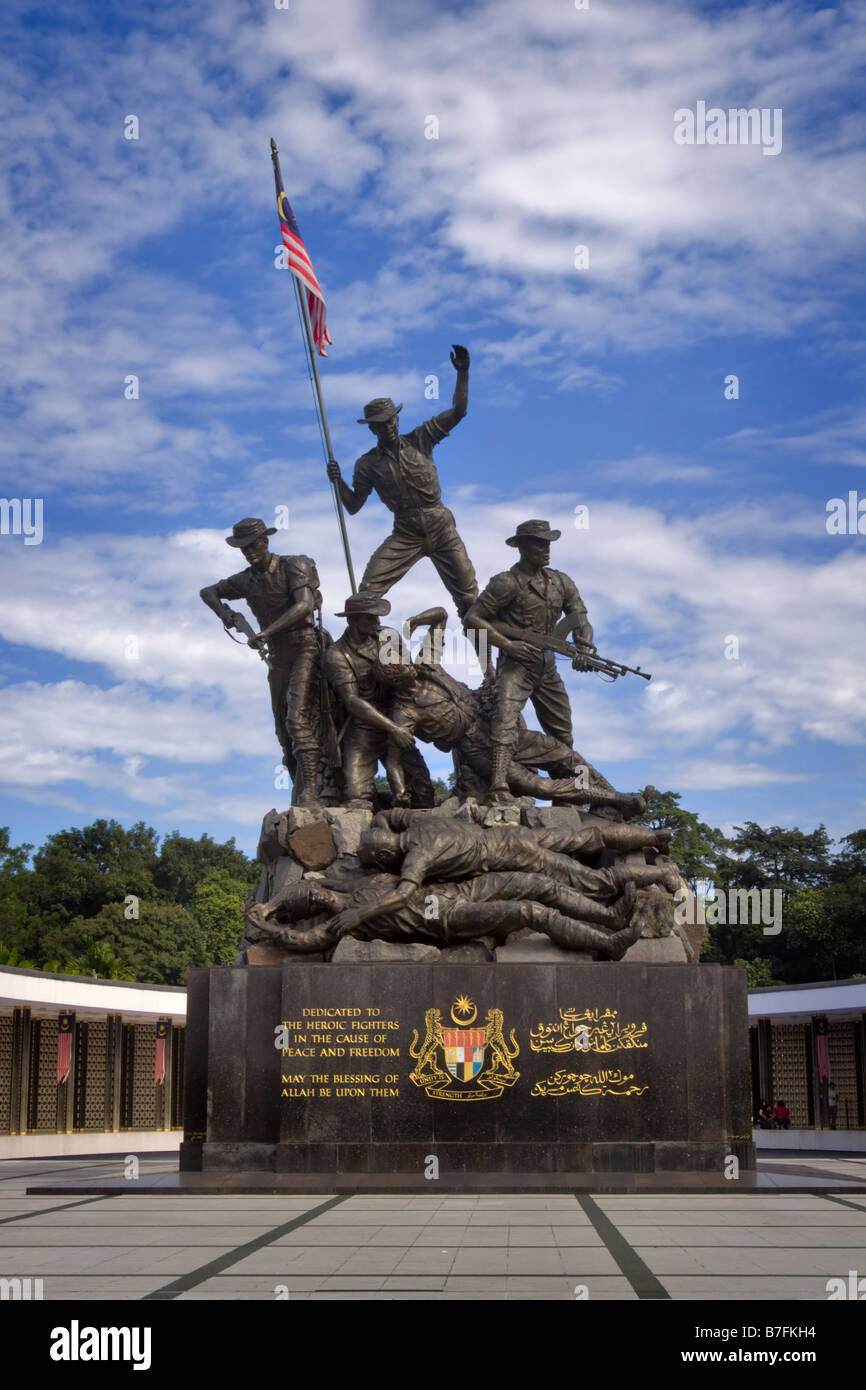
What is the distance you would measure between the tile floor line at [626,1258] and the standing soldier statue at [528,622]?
6.39 m

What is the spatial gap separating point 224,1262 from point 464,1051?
17.1 ft

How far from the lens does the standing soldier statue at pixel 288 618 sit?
1502 centimetres

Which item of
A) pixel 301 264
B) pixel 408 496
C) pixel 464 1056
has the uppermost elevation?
pixel 301 264

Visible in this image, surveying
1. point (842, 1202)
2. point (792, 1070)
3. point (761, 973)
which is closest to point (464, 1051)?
point (842, 1202)

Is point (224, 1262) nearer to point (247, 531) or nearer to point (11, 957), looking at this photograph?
point (247, 531)

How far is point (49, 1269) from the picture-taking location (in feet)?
22.6

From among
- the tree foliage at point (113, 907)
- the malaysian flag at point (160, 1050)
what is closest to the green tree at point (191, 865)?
the tree foliage at point (113, 907)

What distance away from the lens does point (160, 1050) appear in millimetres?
26469

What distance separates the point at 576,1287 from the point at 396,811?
7.53m

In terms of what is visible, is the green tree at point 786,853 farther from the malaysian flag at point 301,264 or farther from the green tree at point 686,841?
the malaysian flag at point 301,264

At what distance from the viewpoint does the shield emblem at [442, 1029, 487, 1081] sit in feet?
39.5

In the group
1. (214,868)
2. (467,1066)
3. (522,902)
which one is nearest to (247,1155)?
(467,1066)

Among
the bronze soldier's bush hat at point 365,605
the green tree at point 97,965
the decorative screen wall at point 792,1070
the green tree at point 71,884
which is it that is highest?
the bronze soldier's bush hat at point 365,605

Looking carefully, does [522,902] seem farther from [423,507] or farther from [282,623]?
[423,507]
